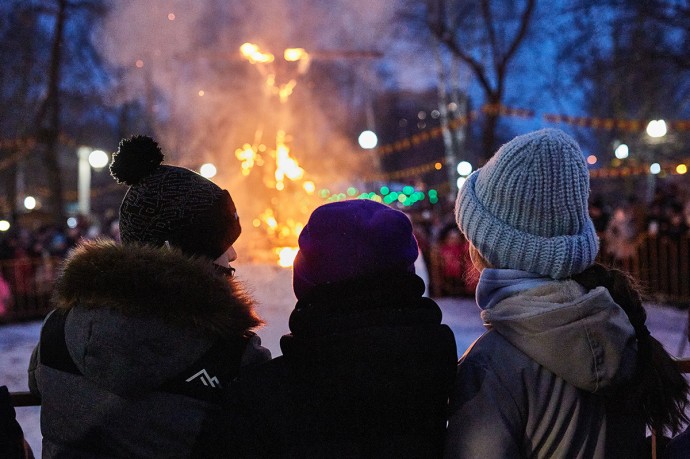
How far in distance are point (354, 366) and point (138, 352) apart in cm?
50

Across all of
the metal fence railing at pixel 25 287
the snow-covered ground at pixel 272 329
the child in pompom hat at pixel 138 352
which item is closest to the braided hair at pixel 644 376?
the child in pompom hat at pixel 138 352

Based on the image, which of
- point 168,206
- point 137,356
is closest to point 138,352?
point 137,356

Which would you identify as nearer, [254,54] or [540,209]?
[540,209]

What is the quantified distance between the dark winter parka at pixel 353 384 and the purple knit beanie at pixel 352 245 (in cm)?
4

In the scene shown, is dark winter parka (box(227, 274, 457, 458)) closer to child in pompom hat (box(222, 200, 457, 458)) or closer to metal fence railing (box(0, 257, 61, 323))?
child in pompom hat (box(222, 200, 457, 458))

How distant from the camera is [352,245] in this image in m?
1.39

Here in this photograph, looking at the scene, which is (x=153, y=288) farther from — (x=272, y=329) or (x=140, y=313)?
(x=272, y=329)

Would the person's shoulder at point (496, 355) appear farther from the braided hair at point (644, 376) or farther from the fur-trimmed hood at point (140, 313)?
the fur-trimmed hood at point (140, 313)

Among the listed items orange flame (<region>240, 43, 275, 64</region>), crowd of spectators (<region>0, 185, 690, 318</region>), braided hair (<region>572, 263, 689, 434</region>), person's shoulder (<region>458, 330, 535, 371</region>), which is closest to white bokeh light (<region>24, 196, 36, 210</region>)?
crowd of spectators (<region>0, 185, 690, 318</region>)

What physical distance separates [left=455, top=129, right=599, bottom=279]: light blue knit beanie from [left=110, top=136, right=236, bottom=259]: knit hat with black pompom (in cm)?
72

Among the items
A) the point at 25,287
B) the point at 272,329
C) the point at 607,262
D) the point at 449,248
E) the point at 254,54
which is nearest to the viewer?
the point at 272,329

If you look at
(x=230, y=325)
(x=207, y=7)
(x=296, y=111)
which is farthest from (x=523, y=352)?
(x=296, y=111)

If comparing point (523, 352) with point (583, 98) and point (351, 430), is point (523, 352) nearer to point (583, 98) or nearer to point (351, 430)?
point (351, 430)

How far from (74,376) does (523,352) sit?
40.7 inches
